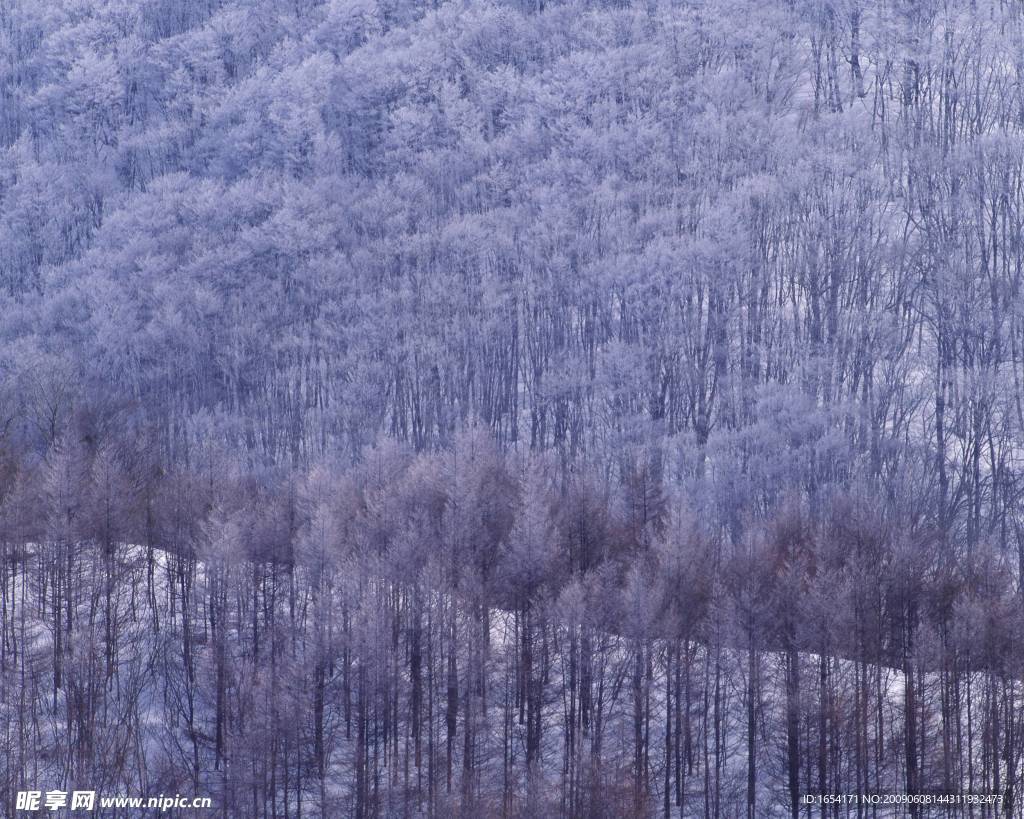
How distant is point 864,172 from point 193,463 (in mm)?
36932

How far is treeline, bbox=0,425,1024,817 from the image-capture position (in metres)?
37.5

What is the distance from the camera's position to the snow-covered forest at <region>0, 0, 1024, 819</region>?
128ft

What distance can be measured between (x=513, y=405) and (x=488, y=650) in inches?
914

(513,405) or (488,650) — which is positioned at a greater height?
(513,405)

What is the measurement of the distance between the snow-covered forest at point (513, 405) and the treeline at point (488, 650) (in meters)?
0.19

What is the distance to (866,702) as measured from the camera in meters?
37.8

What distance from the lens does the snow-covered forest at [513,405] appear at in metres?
38.9

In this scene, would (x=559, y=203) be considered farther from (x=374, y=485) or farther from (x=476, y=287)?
(x=374, y=485)

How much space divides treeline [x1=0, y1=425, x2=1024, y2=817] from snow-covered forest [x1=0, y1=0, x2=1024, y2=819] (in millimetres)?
194

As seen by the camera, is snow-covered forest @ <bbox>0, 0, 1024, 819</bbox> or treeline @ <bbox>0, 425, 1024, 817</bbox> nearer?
treeline @ <bbox>0, 425, 1024, 817</bbox>

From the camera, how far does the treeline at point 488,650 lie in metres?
37.5

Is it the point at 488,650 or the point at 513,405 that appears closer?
the point at 488,650

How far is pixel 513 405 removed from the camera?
2517 inches

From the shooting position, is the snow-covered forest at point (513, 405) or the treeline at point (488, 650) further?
the snow-covered forest at point (513, 405)
